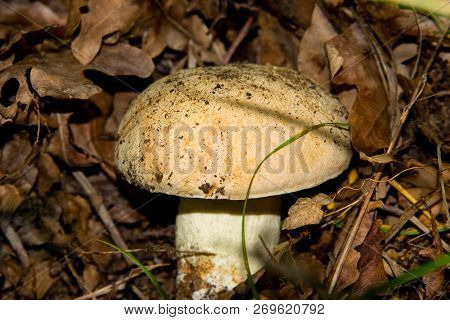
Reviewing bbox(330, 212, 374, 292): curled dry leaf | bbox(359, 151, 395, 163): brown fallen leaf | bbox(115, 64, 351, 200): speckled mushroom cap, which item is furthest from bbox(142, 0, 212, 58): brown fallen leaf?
bbox(330, 212, 374, 292): curled dry leaf

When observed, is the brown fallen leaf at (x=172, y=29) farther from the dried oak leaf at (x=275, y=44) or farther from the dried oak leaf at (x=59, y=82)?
the dried oak leaf at (x=59, y=82)

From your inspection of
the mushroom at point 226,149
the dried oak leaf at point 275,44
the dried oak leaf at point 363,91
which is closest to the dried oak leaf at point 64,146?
the mushroom at point 226,149

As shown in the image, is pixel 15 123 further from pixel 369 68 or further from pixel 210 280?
pixel 369 68

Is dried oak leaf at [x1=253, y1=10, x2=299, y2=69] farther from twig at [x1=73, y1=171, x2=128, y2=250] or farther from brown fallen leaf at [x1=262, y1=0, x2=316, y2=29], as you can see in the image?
twig at [x1=73, y1=171, x2=128, y2=250]

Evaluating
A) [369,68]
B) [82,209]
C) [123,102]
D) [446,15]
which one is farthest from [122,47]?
[446,15]

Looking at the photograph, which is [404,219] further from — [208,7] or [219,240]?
[208,7]

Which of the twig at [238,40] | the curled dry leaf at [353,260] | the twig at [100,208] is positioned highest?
the twig at [238,40]

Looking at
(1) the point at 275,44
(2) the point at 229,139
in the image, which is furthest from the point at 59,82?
(1) the point at 275,44
